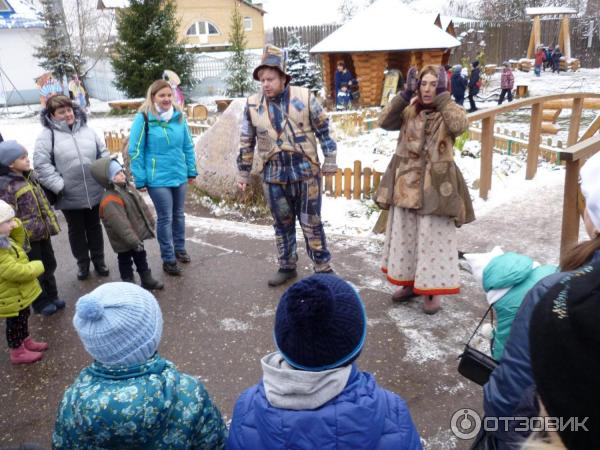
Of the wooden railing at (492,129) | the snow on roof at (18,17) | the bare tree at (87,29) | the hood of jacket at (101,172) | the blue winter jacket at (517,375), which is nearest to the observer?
the blue winter jacket at (517,375)

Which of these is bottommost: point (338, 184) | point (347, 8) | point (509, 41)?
point (338, 184)

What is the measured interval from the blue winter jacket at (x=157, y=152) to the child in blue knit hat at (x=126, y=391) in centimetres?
277

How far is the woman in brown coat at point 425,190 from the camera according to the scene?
3.55m

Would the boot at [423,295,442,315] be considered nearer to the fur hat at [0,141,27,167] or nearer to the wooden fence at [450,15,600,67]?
the fur hat at [0,141,27,167]

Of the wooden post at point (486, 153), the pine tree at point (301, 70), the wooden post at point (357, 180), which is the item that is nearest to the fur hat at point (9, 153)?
the wooden post at point (357, 180)

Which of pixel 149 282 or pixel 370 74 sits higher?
pixel 370 74

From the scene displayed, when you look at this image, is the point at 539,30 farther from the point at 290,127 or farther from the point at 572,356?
the point at 572,356

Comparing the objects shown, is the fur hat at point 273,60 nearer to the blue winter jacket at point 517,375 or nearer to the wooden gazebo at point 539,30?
the blue winter jacket at point 517,375

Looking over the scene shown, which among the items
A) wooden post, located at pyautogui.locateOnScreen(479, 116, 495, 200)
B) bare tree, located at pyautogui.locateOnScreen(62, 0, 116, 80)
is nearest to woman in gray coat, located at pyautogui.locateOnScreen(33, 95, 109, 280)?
wooden post, located at pyautogui.locateOnScreen(479, 116, 495, 200)

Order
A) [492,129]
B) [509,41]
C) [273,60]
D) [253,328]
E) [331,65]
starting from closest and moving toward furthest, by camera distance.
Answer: [253,328] → [273,60] → [492,129] → [331,65] → [509,41]

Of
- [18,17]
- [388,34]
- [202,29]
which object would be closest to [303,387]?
[388,34]

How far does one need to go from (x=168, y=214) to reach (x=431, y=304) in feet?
7.92

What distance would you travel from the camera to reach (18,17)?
83.3ft

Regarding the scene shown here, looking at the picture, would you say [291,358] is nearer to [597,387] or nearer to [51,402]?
[597,387]
